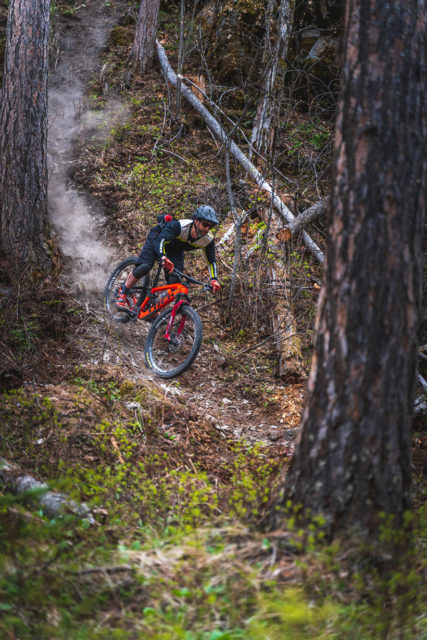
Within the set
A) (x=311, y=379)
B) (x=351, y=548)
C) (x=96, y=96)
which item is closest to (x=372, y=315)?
(x=311, y=379)

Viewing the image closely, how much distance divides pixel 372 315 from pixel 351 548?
1422mm

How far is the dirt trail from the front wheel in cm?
22

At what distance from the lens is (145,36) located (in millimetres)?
14664

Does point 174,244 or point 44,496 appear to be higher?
point 174,244

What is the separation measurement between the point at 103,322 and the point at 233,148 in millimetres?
6161

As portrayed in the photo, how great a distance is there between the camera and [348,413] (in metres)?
3.00

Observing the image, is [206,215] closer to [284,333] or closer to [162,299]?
[162,299]

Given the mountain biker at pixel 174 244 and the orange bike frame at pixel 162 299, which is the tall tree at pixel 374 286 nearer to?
the mountain biker at pixel 174 244

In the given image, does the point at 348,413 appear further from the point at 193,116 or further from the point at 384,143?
the point at 193,116

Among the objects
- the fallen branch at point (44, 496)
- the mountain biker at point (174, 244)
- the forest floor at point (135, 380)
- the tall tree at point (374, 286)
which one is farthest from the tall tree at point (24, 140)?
the tall tree at point (374, 286)

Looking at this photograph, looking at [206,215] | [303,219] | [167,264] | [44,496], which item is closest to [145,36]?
[303,219]

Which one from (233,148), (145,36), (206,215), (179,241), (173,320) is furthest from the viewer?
(145,36)

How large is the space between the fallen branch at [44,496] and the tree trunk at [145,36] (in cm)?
1434

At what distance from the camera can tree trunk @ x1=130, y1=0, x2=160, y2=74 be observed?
14531mm
